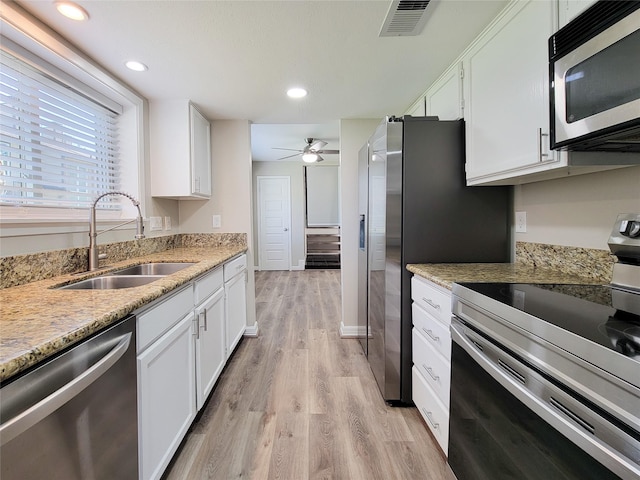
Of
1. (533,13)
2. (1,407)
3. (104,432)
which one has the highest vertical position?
(533,13)

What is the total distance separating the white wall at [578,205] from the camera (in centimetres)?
117

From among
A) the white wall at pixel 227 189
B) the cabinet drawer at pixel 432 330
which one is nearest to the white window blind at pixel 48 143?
the white wall at pixel 227 189

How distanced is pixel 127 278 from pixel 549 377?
1.91 m

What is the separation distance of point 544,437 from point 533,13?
154 cm

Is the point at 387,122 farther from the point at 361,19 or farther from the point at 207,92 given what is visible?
the point at 207,92

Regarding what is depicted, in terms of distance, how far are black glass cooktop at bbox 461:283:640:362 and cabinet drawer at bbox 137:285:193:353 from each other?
4.18ft

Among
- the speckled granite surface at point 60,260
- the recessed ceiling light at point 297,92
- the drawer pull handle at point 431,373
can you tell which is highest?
the recessed ceiling light at point 297,92

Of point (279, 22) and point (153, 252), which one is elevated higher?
point (279, 22)

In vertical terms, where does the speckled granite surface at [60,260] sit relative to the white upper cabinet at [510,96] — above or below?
below

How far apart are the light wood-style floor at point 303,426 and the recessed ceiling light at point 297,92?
2191 mm

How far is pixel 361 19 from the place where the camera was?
141 cm

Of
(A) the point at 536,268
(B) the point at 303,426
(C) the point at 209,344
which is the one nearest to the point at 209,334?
A: (C) the point at 209,344

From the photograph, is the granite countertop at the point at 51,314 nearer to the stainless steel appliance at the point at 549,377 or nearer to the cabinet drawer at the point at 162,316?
the cabinet drawer at the point at 162,316

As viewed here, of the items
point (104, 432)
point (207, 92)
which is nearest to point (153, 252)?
point (207, 92)
